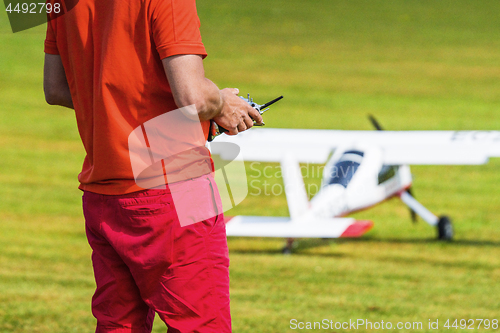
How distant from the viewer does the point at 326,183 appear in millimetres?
6438

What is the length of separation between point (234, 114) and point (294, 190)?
4189 mm

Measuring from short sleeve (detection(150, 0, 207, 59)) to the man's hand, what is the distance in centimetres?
23

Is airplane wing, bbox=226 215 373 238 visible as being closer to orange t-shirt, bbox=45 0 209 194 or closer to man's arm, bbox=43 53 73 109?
man's arm, bbox=43 53 73 109

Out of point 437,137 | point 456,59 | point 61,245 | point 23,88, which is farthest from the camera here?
point 456,59

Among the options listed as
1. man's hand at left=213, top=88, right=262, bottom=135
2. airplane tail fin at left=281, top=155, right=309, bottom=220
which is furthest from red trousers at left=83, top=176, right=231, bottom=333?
airplane tail fin at left=281, top=155, right=309, bottom=220

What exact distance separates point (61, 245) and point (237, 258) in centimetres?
190

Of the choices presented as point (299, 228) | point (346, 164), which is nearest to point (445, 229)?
point (346, 164)

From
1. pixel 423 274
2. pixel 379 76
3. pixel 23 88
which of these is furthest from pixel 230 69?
pixel 423 274

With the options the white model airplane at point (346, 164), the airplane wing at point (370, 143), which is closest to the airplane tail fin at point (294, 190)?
the white model airplane at point (346, 164)

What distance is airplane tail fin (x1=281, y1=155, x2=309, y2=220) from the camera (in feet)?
19.9

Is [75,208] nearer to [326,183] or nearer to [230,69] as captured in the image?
[326,183]

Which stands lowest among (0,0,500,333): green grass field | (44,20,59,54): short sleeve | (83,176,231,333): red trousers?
(0,0,500,333): green grass field

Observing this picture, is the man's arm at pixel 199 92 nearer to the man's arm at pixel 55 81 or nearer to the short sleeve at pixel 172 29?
the short sleeve at pixel 172 29

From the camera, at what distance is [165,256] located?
1.98 m
